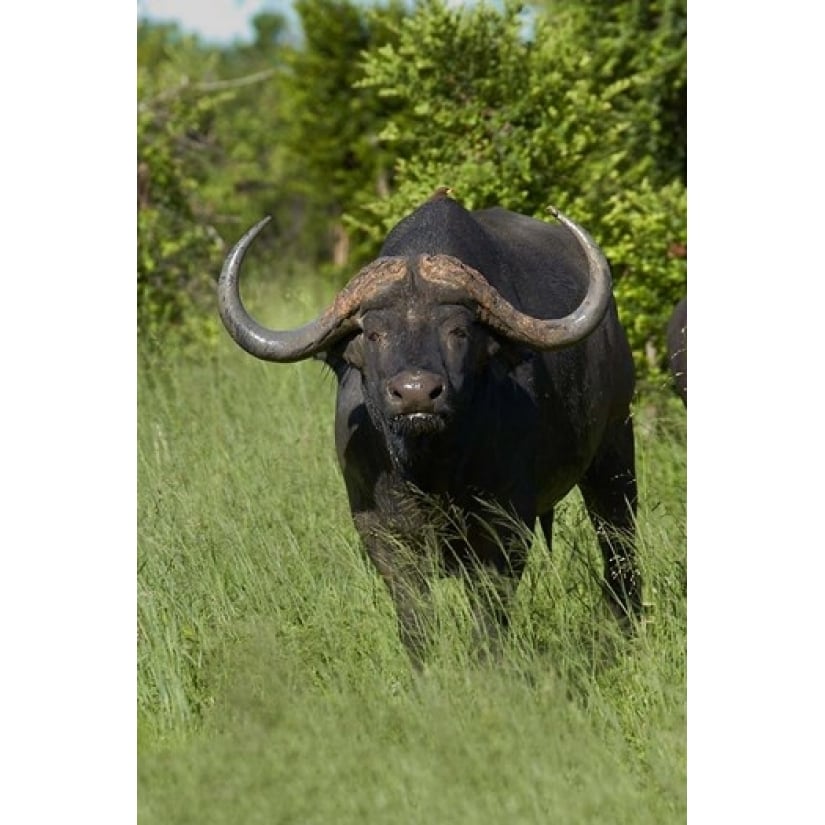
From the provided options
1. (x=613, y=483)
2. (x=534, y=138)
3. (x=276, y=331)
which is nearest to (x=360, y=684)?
(x=276, y=331)

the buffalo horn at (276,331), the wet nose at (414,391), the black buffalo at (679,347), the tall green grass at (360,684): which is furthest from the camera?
the black buffalo at (679,347)

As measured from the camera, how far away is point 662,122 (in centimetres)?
1072

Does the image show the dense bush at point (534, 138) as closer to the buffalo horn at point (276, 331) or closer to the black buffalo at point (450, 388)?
the black buffalo at point (450, 388)

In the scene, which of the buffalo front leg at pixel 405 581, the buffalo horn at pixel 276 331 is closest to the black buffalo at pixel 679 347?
the buffalo front leg at pixel 405 581

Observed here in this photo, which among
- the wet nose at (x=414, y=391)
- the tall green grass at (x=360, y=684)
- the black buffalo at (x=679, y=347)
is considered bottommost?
the tall green grass at (x=360, y=684)

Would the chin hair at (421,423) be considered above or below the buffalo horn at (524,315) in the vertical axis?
below

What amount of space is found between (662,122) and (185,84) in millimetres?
5555

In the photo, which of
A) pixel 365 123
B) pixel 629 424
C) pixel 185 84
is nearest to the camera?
pixel 629 424

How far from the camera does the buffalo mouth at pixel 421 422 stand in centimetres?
574

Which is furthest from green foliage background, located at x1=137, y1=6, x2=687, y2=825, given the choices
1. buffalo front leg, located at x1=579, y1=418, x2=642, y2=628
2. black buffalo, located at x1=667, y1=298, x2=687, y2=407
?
black buffalo, located at x1=667, y1=298, x2=687, y2=407

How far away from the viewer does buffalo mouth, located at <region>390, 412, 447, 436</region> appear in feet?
18.8

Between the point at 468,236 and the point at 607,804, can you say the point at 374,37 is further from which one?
the point at 607,804

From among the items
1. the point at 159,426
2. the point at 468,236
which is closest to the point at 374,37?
the point at 159,426

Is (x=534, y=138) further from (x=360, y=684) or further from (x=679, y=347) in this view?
(x=360, y=684)
